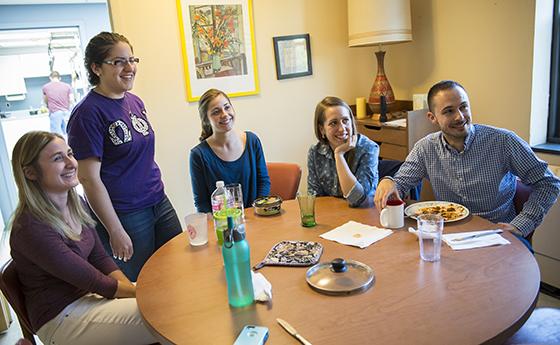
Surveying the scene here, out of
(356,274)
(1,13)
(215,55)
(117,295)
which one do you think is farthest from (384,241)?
(1,13)

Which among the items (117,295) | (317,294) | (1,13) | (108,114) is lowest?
(117,295)

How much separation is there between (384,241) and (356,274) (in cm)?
28

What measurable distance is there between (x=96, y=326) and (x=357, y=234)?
3.11 feet

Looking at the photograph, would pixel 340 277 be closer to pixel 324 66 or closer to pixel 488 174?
pixel 488 174

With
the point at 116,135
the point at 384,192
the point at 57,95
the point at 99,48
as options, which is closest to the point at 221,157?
the point at 116,135

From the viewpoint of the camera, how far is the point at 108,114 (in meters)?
1.84

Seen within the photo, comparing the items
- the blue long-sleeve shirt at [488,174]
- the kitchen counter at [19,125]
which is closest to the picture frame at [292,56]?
the blue long-sleeve shirt at [488,174]

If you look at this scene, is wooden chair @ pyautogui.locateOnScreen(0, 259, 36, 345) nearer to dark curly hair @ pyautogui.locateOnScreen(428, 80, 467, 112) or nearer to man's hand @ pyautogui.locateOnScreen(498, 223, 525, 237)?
man's hand @ pyautogui.locateOnScreen(498, 223, 525, 237)

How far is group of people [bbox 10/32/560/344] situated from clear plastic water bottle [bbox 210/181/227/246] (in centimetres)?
37

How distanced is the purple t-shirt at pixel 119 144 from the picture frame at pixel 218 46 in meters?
1.12

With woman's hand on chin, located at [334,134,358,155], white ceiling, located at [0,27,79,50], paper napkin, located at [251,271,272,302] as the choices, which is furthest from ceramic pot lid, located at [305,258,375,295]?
white ceiling, located at [0,27,79,50]

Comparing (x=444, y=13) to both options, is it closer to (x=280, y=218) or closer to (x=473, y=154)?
(x=473, y=154)

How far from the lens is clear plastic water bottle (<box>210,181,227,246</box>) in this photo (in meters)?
1.59

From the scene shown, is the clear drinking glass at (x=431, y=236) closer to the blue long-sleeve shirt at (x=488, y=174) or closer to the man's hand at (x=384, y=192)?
the man's hand at (x=384, y=192)
